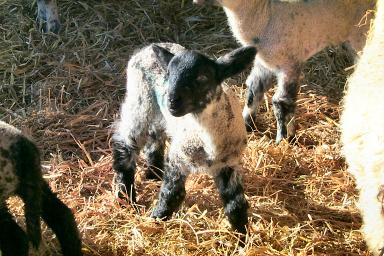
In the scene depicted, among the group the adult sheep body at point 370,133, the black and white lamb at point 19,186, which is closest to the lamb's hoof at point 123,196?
the black and white lamb at point 19,186

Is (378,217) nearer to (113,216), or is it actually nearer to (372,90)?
(372,90)

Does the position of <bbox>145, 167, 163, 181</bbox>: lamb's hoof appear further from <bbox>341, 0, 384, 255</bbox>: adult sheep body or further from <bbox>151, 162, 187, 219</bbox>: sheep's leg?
<bbox>341, 0, 384, 255</bbox>: adult sheep body

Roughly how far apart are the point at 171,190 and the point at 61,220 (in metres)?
0.78

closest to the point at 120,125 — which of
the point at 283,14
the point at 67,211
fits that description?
the point at 67,211

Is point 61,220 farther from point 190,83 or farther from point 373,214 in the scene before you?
point 373,214

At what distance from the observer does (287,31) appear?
4.90 m

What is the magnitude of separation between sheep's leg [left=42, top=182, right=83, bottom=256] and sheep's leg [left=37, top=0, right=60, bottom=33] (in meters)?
3.39

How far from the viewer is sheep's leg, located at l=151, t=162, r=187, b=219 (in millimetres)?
3756

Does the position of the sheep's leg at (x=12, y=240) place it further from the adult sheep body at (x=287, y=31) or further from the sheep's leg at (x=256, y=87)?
the sheep's leg at (x=256, y=87)

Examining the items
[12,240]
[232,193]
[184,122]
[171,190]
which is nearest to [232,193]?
[232,193]

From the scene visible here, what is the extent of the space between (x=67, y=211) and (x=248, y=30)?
2.41 m

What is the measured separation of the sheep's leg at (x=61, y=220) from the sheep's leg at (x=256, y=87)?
2332mm

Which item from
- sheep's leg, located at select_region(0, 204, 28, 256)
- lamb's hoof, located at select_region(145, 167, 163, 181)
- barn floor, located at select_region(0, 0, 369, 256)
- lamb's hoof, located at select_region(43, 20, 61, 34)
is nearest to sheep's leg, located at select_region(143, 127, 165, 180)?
lamb's hoof, located at select_region(145, 167, 163, 181)

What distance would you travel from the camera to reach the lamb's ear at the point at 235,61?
11.2ft
